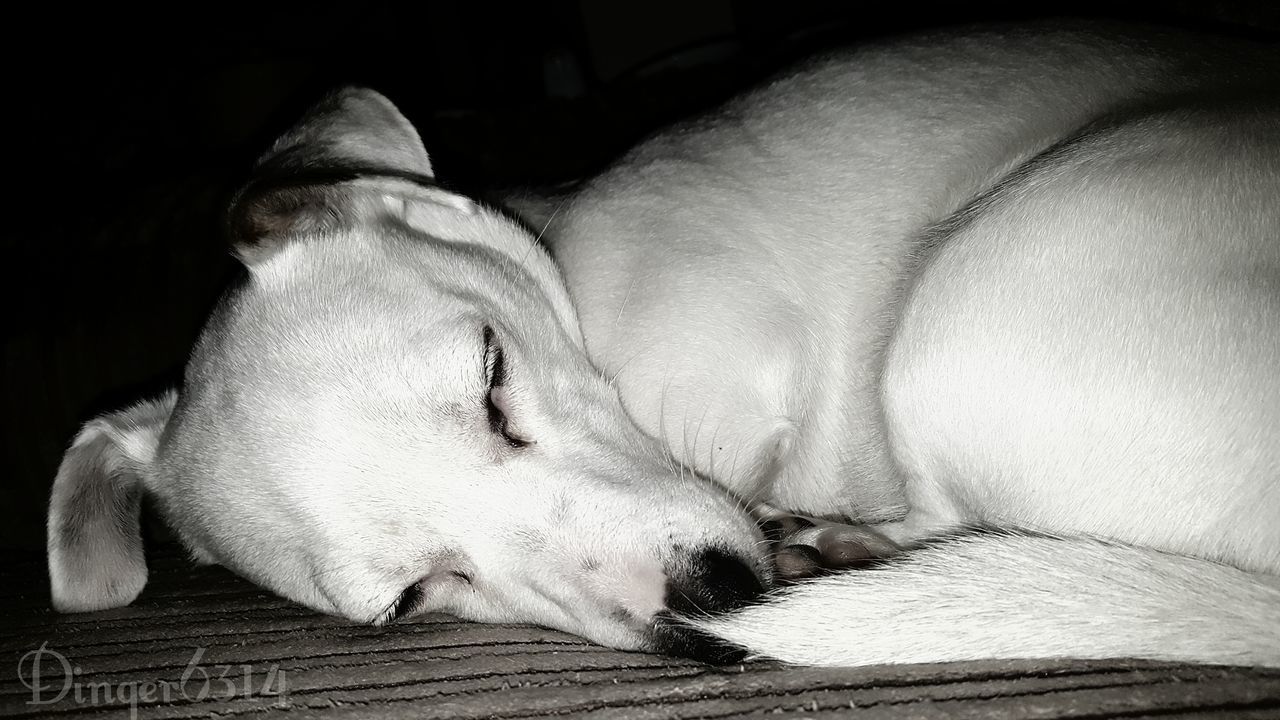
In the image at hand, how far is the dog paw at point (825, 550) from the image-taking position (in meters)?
1.62

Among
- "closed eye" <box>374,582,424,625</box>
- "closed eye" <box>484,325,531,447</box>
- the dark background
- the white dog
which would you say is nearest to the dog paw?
the white dog

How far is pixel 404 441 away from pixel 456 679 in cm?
44

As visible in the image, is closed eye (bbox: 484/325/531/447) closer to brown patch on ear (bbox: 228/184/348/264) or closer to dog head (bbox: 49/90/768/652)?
dog head (bbox: 49/90/768/652)

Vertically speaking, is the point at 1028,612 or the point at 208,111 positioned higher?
the point at 208,111

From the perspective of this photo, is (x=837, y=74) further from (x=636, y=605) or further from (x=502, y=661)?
(x=502, y=661)

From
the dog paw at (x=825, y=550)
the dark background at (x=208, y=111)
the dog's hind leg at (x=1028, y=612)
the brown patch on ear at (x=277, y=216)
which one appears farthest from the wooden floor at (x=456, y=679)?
the dark background at (x=208, y=111)

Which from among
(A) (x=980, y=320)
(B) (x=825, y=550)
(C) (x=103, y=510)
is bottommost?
(B) (x=825, y=550)

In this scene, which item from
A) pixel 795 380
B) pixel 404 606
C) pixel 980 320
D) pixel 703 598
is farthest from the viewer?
pixel 795 380

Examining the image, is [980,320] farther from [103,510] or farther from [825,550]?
[103,510]

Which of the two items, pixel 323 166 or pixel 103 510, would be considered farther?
pixel 103 510

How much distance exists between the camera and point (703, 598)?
139cm

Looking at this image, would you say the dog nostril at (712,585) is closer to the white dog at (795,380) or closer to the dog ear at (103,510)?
the white dog at (795,380)

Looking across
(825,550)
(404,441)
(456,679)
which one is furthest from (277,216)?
(825,550)

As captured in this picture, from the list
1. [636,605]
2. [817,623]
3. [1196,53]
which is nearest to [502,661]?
[636,605]
